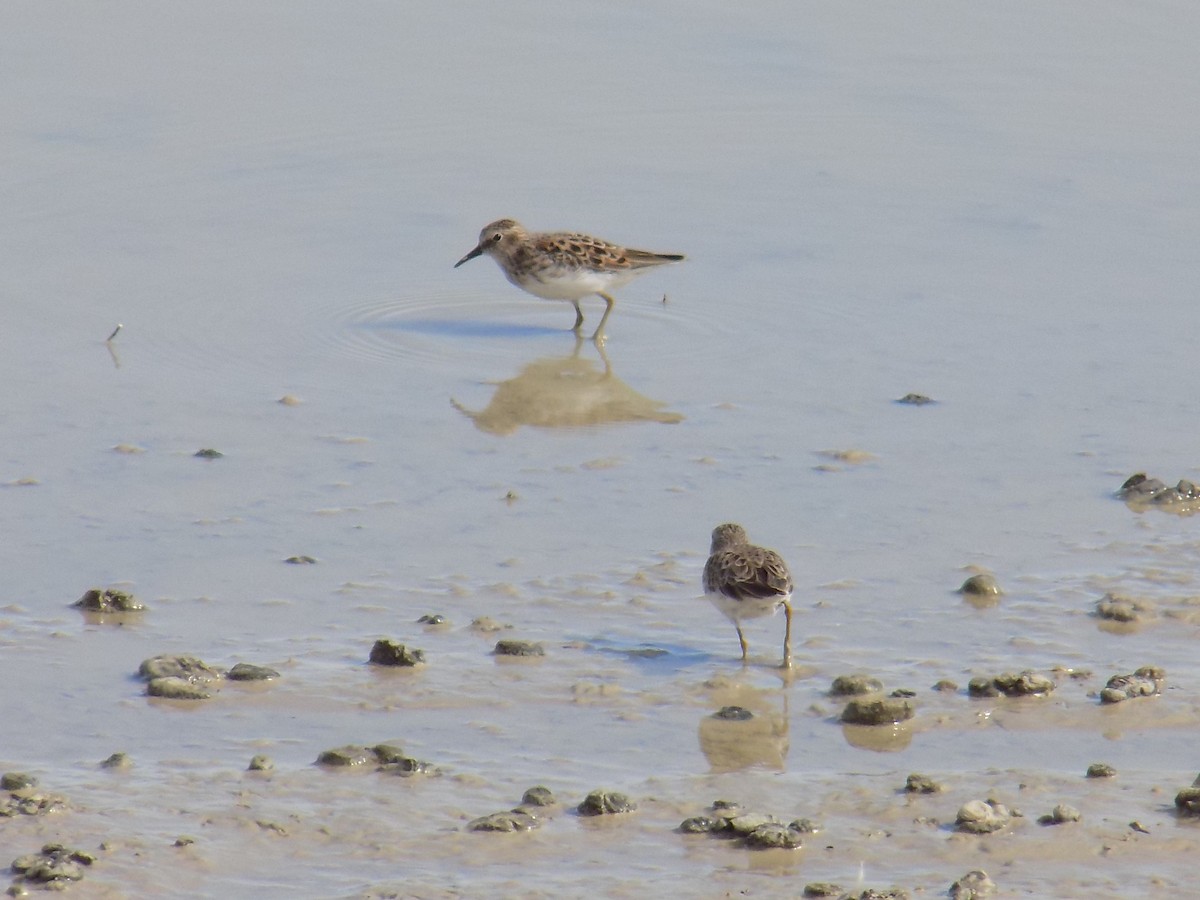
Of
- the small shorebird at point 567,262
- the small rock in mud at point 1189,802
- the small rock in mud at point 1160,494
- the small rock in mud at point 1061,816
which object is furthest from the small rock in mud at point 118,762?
the small shorebird at point 567,262

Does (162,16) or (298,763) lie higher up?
(162,16)

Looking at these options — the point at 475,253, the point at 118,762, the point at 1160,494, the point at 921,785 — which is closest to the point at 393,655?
the point at 118,762

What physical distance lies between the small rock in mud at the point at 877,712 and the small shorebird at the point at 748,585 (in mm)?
570

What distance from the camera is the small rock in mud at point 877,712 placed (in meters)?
7.36

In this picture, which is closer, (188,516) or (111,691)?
(111,691)

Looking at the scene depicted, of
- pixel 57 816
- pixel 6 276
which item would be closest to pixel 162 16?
pixel 6 276

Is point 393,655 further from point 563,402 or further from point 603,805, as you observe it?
point 563,402

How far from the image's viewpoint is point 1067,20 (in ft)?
64.8

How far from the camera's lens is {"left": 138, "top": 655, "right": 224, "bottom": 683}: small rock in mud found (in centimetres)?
752

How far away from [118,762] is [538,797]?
1.51 metres

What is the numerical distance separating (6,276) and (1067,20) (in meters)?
11.5

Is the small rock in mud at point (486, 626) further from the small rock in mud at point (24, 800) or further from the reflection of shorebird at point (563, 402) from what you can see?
the reflection of shorebird at point (563, 402)

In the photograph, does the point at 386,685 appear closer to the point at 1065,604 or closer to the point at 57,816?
the point at 57,816

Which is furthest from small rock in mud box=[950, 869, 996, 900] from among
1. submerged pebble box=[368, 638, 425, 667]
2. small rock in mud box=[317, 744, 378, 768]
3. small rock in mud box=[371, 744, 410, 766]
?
submerged pebble box=[368, 638, 425, 667]
